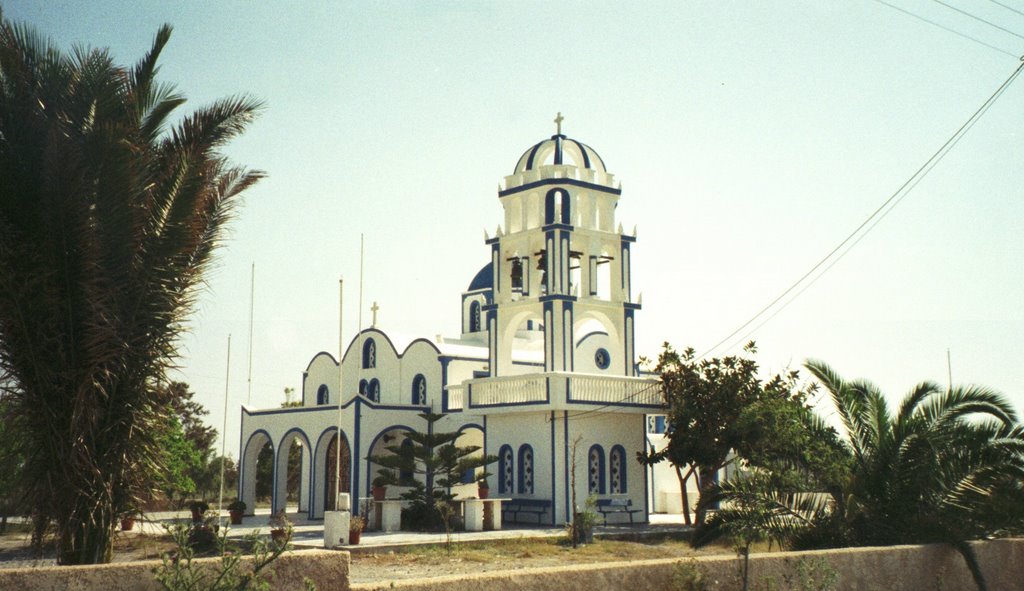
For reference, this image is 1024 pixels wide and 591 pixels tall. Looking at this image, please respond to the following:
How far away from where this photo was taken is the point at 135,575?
7.13 meters

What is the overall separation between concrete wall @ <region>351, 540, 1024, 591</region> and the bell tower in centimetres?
1482

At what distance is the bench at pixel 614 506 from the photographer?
2583 centimetres

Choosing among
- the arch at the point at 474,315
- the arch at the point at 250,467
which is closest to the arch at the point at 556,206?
the arch at the point at 474,315

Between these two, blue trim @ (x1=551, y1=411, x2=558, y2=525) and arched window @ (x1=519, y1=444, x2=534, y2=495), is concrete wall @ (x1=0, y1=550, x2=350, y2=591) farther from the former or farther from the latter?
arched window @ (x1=519, y1=444, x2=534, y2=495)

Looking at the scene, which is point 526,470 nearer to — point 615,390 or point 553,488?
point 553,488

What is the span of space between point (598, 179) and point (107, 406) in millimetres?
19604

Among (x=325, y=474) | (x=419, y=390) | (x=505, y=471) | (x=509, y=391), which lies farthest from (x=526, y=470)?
(x=325, y=474)

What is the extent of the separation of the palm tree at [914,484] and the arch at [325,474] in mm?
16307

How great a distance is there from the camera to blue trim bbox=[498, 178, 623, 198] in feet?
90.0

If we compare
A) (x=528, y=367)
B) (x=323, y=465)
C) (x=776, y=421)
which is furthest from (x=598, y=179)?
(x=323, y=465)

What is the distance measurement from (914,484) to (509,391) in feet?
43.2

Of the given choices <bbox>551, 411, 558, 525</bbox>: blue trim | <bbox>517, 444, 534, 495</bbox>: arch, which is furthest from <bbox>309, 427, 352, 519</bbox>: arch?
<bbox>551, 411, 558, 525</bbox>: blue trim

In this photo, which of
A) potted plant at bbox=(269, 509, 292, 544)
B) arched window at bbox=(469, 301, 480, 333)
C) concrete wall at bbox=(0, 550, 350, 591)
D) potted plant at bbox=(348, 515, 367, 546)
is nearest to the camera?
concrete wall at bbox=(0, 550, 350, 591)

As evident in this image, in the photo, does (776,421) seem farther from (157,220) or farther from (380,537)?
(157,220)
